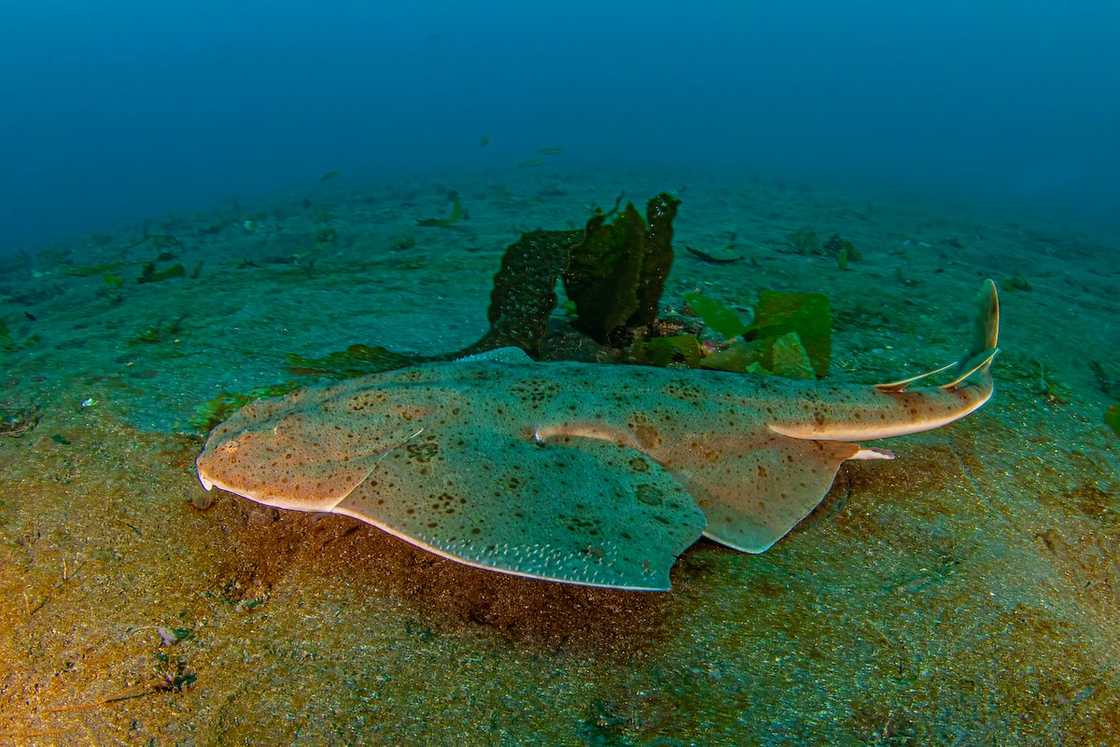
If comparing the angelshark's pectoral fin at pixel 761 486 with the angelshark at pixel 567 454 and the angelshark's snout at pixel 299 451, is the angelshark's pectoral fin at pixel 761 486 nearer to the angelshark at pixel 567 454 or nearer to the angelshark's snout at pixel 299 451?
the angelshark at pixel 567 454

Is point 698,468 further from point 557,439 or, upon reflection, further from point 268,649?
point 268,649

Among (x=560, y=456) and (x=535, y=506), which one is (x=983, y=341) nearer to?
(x=560, y=456)

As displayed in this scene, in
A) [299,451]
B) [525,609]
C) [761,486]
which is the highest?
[299,451]

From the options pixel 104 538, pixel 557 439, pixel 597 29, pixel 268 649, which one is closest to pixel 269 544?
pixel 268 649

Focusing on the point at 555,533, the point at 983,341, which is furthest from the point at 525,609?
the point at 983,341

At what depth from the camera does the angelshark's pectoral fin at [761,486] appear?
2.37m

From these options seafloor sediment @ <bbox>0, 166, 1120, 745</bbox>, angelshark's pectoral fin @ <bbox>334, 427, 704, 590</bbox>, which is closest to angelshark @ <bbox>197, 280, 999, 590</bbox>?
angelshark's pectoral fin @ <bbox>334, 427, 704, 590</bbox>

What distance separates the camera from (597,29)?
463ft

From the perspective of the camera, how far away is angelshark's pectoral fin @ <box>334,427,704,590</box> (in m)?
1.87

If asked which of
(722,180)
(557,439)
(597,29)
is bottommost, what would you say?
(722,180)

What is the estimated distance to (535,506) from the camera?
81.6 inches

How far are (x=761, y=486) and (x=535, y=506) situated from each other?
3.48ft

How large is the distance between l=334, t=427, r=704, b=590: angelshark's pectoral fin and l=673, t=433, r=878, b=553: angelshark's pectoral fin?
18 centimetres

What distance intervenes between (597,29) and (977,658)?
534ft
